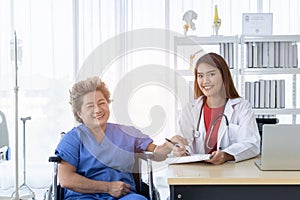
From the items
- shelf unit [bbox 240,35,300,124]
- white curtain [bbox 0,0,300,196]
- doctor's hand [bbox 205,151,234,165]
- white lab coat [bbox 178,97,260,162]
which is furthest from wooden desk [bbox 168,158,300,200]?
white curtain [bbox 0,0,300,196]

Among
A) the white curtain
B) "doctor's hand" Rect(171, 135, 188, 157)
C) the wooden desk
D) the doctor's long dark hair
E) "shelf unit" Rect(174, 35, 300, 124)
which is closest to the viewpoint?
the wooden desk

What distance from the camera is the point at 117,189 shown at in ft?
6.47

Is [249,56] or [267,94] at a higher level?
[249,56]

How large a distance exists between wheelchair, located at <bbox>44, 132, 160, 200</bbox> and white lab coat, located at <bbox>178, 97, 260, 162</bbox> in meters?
→ 0.24

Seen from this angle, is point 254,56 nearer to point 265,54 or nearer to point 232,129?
point 265,54

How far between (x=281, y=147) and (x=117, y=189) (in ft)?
2.45

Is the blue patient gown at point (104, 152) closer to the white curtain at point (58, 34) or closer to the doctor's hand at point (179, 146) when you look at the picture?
the doctor's hand at point (179, 146)

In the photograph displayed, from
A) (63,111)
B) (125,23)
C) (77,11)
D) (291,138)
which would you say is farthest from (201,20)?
(291,138)

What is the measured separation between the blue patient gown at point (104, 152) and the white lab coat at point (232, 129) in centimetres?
22

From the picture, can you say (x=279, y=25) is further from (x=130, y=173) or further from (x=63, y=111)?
(x=130, y=173)

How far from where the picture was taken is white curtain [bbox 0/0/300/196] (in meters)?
3.92

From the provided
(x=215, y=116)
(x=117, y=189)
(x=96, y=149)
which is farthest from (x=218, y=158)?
(x=96, y=149)

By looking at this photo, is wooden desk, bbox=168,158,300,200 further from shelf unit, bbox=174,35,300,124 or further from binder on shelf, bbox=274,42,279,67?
binder on shelf, bbox=274,42,279,67

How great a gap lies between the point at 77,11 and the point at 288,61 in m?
1.86
